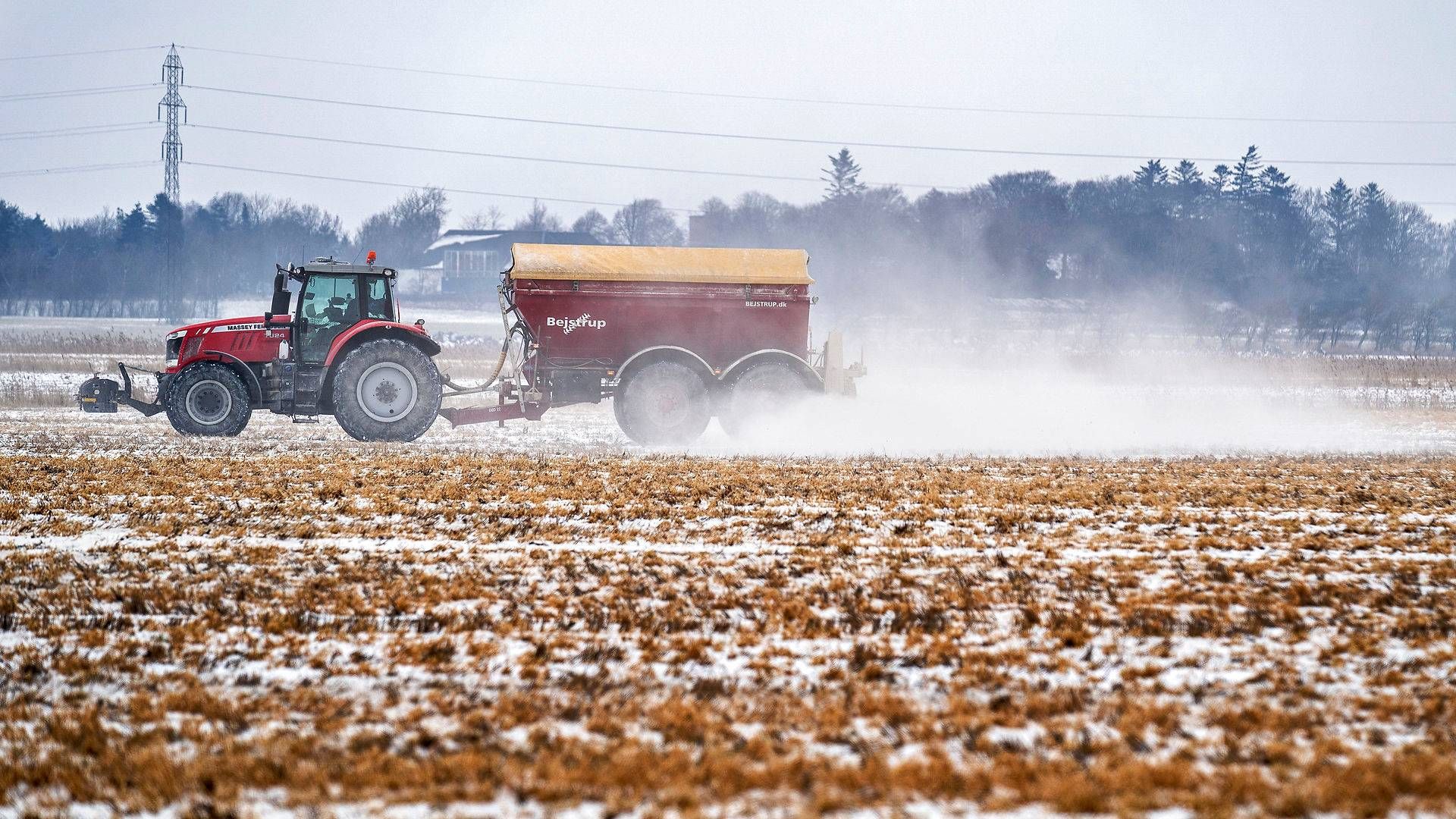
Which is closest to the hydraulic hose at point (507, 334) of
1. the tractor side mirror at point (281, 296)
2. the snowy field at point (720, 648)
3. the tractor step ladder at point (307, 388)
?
the tractor step ladder at point (307, 388)

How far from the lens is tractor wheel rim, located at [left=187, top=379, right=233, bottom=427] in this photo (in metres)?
15.4

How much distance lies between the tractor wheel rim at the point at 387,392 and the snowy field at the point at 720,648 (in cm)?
399

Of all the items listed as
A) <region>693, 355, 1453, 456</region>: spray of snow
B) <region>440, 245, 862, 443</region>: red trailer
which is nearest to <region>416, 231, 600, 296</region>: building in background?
<region>693, 355, 1453, 456</region>: spray of snow

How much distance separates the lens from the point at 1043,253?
69.6m

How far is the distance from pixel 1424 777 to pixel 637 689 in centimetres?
312

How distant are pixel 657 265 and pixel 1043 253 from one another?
58.4 metres

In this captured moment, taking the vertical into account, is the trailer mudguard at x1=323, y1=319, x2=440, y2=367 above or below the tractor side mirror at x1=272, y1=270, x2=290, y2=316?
below

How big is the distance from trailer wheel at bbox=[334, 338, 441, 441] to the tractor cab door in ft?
1.89

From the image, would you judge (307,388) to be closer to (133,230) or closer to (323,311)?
(323,311)

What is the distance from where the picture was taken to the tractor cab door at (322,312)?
599 inches

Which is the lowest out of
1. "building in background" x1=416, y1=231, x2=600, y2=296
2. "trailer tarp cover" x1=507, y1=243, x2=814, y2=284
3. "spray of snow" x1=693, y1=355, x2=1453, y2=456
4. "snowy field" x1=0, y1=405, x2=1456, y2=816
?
"snowy field" x1=0, y1=405, x2=1456, y2=816

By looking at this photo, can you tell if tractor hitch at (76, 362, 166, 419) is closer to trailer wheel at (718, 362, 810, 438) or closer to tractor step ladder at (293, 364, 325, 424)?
tractor step ladder at (293, 364, 325, 424)

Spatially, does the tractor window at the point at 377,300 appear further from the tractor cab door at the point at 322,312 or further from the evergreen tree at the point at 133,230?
the evergreen tree at the point at 133,230

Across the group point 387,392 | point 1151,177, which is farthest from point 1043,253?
point 387,392
